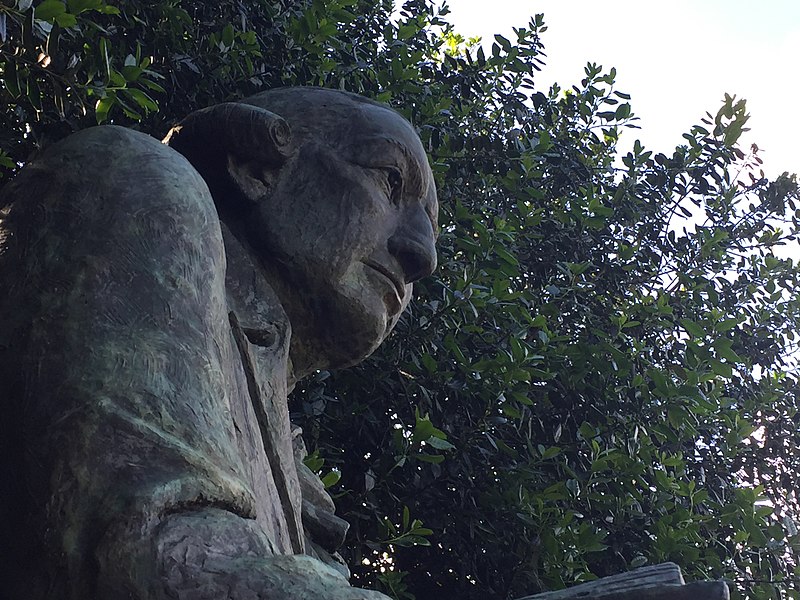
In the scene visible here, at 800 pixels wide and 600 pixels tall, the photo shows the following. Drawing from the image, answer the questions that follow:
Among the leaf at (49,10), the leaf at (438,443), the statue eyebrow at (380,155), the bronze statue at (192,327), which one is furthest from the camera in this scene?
the leaf at (438,443)

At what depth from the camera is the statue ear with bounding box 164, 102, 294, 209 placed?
265cm

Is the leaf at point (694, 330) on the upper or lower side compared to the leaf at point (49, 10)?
lower

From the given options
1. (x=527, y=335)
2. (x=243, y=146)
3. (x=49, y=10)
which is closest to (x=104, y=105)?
(x=49, y=10)

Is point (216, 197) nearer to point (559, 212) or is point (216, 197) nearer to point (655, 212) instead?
point (559, 212)

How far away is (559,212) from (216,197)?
3394 mm

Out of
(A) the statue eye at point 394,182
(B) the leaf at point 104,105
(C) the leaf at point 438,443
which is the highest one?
(A) the statue eye at point 394,182

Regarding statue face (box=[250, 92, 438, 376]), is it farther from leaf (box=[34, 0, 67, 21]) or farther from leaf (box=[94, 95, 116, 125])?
leaf (box=[94, 95, 116, 125])

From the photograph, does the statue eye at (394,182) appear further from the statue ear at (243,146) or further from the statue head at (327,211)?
the statue ear at (243,146)

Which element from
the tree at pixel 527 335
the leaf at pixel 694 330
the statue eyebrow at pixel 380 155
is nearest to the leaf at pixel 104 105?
the tree at pixel 527 335

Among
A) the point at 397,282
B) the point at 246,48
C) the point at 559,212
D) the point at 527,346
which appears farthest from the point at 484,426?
the point at 397,282

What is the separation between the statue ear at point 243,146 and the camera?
2.65 m

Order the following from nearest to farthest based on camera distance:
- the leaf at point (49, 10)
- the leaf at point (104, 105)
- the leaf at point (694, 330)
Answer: the leaf at point (49, 10), the leaf at point (104, 105), the leaf at point (694, 330)

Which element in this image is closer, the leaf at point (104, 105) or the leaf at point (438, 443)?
the leaf at point (104, 105)

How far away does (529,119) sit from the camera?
6051 millimetres
